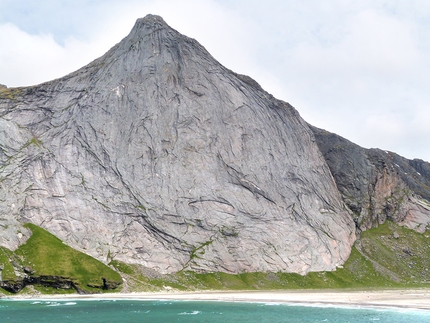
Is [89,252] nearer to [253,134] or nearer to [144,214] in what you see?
[144,214]

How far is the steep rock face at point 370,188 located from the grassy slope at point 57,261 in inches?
3300

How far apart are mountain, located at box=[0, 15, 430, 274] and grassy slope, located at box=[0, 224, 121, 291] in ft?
11.4

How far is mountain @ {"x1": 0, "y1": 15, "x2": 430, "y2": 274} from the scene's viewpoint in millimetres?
103812

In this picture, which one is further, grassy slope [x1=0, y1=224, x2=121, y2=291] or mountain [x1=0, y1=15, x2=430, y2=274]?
mountain [x1=0, y1=15, x2=430, y2=274]

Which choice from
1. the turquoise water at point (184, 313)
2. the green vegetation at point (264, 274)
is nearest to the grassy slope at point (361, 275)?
the green vegetation at point (264, 274)

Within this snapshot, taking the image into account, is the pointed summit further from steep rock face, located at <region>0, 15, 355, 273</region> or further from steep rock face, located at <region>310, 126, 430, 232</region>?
steep rock face, located at <region>310, 126, 430, 232</region>

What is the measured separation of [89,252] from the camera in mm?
95750

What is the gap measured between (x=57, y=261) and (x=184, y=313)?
132 ft

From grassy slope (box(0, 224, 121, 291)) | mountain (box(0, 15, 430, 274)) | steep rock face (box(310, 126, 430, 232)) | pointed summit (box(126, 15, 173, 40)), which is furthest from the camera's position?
steep rock face (box(310, 126, 430, 232))

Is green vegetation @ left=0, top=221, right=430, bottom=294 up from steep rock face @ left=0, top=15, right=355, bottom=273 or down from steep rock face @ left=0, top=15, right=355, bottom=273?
down

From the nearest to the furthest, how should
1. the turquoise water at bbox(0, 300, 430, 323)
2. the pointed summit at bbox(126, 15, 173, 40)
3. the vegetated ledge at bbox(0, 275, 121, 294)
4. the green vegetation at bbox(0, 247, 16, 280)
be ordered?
1. the turquoise water at bbox(0, 300, 430, 323)
2. the green vegetation at bbox(0, 247, 16, 280)
3. the vegetated ledge at bbox(0, 275, 121, 294)
4. the pointed summit at bbox(126, 15, 173, 40)

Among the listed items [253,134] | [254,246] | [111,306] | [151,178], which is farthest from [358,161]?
[111,306]

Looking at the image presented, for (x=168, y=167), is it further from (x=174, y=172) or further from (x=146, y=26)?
(x=146, y=26)

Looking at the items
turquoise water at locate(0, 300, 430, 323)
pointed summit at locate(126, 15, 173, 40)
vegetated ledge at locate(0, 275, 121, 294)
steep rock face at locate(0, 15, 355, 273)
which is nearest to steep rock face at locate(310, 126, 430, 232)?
steep rock face at locate(0, 15, 355, 273)
